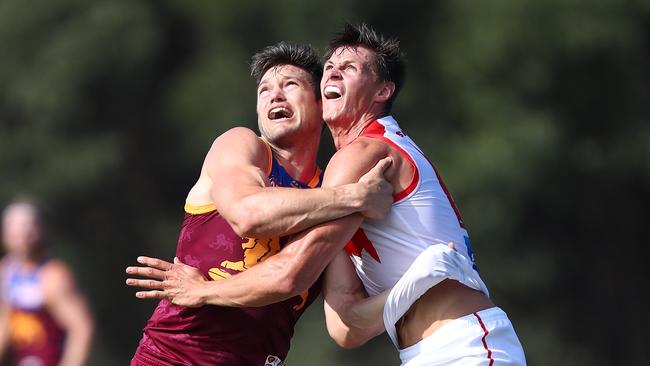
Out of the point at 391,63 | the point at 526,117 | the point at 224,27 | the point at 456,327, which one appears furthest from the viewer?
the point at 224,27

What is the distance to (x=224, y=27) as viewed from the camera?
1592 centimetres

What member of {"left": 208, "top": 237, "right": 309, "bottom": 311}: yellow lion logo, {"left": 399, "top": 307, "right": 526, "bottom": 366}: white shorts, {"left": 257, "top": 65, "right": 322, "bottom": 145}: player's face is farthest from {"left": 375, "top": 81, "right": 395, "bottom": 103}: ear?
{"left": 399, "top": 307, "right": 526, "bottom": 366}: white shorts

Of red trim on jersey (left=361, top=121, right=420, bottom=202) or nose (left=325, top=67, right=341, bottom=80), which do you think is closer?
red trim on jersey (left=361, top=121, right=420, bottom=202)

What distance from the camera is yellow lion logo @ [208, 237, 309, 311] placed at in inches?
183

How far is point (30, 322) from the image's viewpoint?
7734 millimetres

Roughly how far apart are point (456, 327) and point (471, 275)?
22cm

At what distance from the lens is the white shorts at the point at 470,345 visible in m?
4.25

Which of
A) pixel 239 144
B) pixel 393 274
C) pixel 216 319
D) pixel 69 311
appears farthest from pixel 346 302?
pixel 69 311

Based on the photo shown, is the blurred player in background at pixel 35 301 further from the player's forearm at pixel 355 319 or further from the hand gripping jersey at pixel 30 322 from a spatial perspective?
the player's forearm at pixel 355 319

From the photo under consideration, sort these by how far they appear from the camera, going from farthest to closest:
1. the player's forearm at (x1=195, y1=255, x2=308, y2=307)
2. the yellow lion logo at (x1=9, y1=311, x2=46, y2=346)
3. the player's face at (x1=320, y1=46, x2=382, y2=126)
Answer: the yellow lion logo at (x1=9, y1=311, x2=46, y2=346) → the player's face at (x1=320, y1=46, x2=382, y2=126) → the player's forearm at (x1=195, y1=255, x2=308, y2=307)

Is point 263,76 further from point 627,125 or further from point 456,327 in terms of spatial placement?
point 627,125

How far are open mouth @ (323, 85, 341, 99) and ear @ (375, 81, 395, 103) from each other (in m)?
0.17

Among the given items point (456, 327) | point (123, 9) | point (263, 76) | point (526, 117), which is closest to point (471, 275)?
point (456, 327)

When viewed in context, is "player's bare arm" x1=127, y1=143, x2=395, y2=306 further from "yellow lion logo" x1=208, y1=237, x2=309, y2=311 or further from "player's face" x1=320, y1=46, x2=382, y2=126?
"player's face" x1=320, y1=46, x2=382, y2=126
